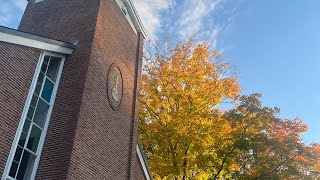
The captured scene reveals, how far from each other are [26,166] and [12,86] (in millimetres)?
2450

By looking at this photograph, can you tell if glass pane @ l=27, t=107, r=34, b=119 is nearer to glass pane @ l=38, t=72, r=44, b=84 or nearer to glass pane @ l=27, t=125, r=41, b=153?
glass pane @ l=27, t=125, r=41, b=153

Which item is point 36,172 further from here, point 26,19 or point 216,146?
point 216,146

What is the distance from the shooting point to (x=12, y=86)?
962 cm

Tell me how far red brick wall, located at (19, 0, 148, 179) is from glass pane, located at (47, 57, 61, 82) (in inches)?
11.6

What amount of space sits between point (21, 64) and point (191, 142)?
10435mm

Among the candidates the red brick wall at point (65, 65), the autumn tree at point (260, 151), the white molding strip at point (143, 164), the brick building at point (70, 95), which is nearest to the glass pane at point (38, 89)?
the brick building at point (70, 95)

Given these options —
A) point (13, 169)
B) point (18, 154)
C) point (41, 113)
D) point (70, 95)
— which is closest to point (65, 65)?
point (70, 95)

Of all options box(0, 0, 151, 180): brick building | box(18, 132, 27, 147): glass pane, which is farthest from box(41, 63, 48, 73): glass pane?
box(18, 132, 27, 147): glass pane

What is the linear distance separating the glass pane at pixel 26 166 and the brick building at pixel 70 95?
3 centimetres

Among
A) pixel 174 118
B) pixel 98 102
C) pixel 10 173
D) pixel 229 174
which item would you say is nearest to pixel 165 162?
pixel 174 118

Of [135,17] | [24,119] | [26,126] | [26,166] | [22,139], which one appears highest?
[135,17]

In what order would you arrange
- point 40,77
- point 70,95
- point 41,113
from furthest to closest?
1. point 70,95
2. point 40,77
3. point 41,113

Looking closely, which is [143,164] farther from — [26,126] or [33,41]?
[33,41]

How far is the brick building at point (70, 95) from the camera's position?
380 inches
